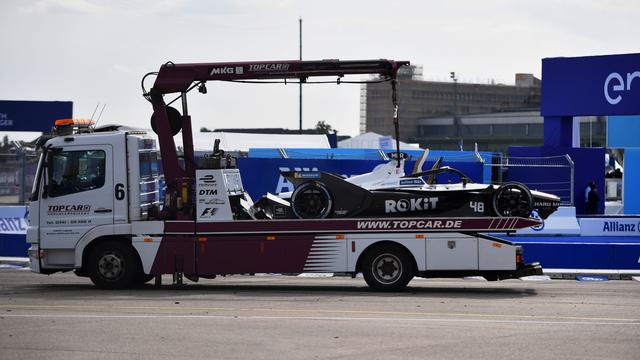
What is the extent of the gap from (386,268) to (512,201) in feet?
7.24

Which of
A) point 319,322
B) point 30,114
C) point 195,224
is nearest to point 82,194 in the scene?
point 195,224

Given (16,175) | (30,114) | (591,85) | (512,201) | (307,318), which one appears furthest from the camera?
(30,114)

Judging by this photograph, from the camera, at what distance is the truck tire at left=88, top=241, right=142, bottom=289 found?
53.2 ft

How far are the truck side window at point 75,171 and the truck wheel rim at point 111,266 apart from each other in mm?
1146

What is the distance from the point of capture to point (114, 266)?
1628 cm

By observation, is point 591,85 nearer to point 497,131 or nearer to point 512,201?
point 512,201

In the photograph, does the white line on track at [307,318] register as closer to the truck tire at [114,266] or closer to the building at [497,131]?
the truck tire at [114,266]

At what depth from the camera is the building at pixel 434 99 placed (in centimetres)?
13425

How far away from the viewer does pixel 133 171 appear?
643 inches

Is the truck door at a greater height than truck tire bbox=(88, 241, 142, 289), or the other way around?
the truck door

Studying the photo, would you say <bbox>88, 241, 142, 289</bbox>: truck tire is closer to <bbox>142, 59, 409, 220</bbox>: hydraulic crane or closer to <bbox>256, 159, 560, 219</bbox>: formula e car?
<bbox>142, 59, 409, 220</bbox>: hydraulic crane

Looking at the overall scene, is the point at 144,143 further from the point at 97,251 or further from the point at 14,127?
the point at 14,127

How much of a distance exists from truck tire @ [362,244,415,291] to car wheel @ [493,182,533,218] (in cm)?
161

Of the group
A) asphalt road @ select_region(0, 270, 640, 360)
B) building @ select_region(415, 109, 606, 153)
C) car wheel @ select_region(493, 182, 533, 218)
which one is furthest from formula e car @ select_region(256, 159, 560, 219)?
building @ select_region(415, 109, 606, 153)
